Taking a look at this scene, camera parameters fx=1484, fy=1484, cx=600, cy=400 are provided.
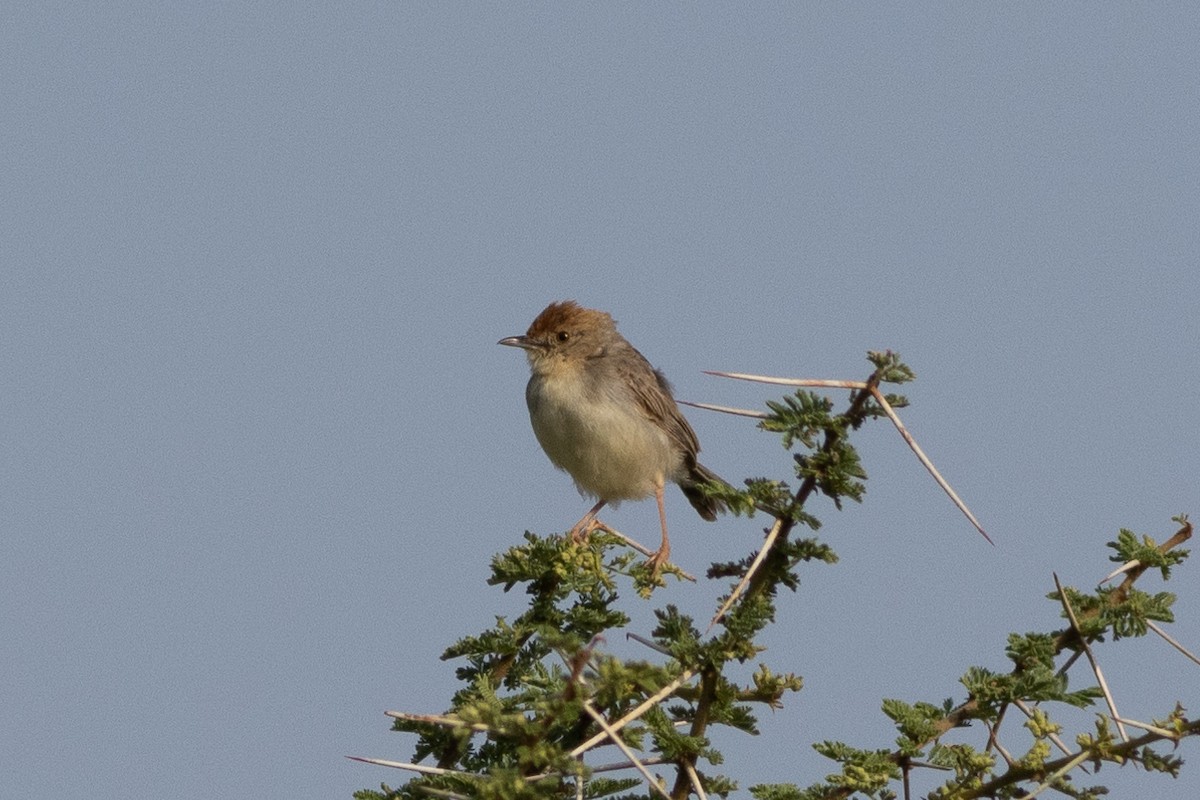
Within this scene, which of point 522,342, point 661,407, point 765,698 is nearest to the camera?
point 765,698

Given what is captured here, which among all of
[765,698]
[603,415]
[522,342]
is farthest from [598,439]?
[765,698]

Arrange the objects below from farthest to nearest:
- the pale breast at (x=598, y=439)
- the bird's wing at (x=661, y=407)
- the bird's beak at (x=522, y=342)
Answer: the bird's beak at (x=522, y=342), the bird's wing at (x=661, y=407), the pale breast at (x=598, y=439)

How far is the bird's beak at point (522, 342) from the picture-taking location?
932 centimetres

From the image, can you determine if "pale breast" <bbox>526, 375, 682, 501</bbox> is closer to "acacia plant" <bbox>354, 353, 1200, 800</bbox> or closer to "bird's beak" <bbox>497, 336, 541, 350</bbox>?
"bird's beak" <bbox>497, 336, 541, 350</bbox>

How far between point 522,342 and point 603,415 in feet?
3.02

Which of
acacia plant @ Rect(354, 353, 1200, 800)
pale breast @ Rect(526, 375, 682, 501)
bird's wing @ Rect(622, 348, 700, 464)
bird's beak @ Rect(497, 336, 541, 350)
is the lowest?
acacia plant @ Rect(354, 353, 1200, 800)

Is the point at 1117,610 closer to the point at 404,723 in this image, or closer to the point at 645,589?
A: the point at 645,589

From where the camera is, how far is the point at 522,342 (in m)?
9.34

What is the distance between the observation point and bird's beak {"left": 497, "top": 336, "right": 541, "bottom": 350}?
9.32 meters

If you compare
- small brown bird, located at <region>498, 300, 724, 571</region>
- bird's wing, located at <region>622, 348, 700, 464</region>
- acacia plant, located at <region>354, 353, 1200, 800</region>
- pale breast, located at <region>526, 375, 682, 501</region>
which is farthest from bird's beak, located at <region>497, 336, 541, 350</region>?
acacia plant, located at <region>354, 353, 1200, 800</region>

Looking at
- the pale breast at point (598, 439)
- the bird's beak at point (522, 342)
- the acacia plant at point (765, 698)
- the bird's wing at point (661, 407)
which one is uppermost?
the bird's beak at point (522, 342)

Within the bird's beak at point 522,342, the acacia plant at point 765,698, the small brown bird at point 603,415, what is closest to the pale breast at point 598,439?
Result: the small brown bird at point 603,415

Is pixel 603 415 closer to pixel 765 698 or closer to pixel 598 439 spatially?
pixel 598 439

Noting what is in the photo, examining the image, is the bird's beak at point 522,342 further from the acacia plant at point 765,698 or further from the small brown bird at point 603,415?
the acacia plant at point 765,698
